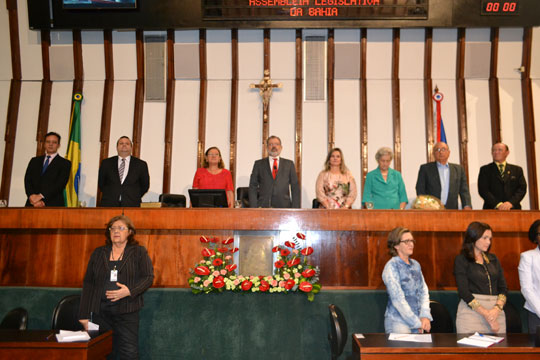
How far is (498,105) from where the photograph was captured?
7344 millimetres

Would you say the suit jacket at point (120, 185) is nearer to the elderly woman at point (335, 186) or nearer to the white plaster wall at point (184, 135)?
the elderly woman at point (335, 186)

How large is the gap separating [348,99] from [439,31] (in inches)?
73.8

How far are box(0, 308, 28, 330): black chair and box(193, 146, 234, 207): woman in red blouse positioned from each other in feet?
6.53

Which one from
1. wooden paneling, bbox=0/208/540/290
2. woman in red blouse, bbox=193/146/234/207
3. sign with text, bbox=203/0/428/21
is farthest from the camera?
sign with text, bbox=203/0/428/21

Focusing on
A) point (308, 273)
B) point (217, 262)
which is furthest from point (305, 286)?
point (217, 262)

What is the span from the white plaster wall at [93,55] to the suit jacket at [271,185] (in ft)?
14.4

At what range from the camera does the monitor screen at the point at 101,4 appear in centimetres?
639

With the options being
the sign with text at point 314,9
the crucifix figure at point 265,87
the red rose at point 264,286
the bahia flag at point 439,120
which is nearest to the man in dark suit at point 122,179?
the red rose at point 264,286

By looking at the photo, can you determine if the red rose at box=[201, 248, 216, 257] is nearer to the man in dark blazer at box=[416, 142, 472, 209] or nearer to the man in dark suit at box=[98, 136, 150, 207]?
the man in dark suit at box=[98, 136, 150, 207]

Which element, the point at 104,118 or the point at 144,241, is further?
the point at 104,118

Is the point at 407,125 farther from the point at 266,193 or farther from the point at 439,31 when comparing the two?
the point at 266,193

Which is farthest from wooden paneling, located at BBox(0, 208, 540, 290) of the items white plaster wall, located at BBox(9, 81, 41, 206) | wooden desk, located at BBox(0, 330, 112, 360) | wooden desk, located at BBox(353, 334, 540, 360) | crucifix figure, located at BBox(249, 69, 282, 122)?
white plaster wall, located at BBox(9, 81, 41, 206)

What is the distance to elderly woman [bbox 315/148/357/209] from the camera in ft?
14.6

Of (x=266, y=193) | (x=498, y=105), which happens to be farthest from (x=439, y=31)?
(x=266, y=193)
